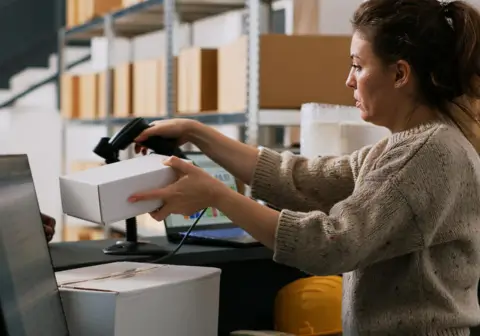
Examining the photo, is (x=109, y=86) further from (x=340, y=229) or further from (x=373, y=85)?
(x=340, y=229)

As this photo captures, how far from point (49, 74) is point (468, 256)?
5.05 m

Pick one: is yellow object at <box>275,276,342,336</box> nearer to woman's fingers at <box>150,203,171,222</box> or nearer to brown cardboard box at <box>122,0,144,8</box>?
woman's fingers at <box>150,203,171,222</box>

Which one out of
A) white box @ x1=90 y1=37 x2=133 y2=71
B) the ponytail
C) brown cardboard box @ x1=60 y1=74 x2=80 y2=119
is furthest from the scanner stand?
white box @ x1=90 y1=37 x2=133 y2=71

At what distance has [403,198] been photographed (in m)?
1.18

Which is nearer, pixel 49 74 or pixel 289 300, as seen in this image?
pixel 289 300

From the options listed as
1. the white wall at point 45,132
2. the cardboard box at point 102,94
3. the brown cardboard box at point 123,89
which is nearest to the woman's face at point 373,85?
the brown cardboard box at point 123,89

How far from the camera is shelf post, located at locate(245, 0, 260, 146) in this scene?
8.29 ft

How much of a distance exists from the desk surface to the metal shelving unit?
98 cm

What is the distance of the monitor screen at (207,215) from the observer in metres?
1.69

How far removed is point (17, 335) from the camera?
100 cm

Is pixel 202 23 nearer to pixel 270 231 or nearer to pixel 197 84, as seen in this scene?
pixel 197 84

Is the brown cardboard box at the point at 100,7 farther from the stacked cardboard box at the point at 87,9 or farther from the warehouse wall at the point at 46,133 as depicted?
the warehouse wall at the point at 46,133

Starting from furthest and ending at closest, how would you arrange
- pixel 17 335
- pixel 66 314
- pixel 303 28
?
pixel 303 28
pixel 66 314
pixel 17 335

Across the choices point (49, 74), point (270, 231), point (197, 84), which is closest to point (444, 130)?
point (270, 231)
